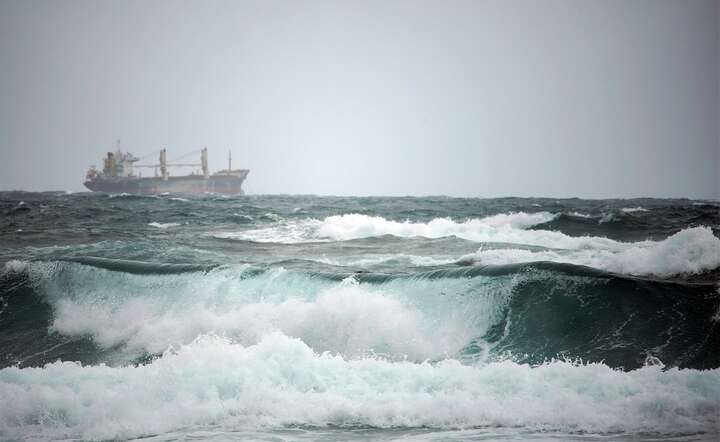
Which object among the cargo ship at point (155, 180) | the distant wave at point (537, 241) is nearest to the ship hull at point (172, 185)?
the cargo ship at point (155, 180)

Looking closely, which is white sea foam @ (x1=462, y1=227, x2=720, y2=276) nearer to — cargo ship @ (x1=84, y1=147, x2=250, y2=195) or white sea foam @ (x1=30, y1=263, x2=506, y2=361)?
Result: white sea foam @ (x1=30, y1=263, x2=506, y2=361)

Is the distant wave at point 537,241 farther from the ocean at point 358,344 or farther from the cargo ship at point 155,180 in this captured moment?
the cargo ship at point 155,180

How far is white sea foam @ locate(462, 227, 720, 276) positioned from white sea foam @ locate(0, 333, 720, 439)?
227 inches

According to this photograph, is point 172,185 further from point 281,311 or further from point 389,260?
point 281,311

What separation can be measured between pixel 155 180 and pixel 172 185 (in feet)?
13.4

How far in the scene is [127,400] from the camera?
6051 mm

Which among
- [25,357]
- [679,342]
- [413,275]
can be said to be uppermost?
[413,275]

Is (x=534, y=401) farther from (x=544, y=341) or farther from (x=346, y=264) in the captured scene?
(x=346, y=264)

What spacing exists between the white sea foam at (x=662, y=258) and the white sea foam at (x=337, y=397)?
227 inches

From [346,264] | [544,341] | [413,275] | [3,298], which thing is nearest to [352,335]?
[413,275]

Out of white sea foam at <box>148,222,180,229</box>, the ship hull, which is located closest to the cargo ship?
the ship hull

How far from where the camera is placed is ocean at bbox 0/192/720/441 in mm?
5672

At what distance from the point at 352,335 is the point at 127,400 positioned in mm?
3467

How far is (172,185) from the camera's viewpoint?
93750 mm
